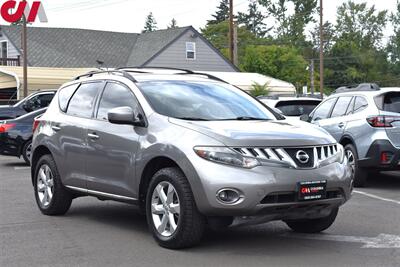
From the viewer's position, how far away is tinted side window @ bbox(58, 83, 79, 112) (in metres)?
8.23

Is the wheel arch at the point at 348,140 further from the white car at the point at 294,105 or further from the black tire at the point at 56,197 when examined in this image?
the black tire at the point at 56,197

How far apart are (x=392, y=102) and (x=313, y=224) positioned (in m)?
4.18

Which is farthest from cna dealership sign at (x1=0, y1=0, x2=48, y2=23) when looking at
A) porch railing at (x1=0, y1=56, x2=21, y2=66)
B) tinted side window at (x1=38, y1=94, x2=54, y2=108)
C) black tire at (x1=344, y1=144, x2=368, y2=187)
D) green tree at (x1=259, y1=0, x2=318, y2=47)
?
green tree at (x1=259, y1=0, x2=318, y2=47)

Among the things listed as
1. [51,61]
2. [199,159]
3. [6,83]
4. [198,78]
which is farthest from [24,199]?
[51,61]

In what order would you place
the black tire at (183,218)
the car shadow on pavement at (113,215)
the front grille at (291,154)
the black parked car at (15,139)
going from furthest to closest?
the black parked car at (15,139)
the car shadow on pavement at (113,215)
the black tire at (183,218)
the front grille at (291,154)

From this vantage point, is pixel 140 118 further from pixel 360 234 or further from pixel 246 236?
pixel 360 234

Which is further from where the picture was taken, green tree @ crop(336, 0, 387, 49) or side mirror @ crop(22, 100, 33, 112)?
green tree @ crop(336, 0, 387, 49)

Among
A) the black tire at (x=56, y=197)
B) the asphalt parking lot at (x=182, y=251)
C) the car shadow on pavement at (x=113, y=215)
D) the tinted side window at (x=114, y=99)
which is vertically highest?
the tinted side window at (x=114, y=99)

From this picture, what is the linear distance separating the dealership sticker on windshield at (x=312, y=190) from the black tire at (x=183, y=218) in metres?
0.94

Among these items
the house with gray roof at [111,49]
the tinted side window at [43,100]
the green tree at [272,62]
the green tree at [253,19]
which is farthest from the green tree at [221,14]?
the tinted side window at [43,100]

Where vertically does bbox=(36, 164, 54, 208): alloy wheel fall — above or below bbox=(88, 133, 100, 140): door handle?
below

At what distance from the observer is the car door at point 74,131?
7.53 metres

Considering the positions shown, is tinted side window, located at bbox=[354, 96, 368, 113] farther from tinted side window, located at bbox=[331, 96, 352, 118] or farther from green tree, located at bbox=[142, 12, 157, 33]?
green tree, located at bbox=[142, 12, 157, 33]

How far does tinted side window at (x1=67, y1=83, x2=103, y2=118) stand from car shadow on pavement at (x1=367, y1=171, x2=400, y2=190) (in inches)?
216
